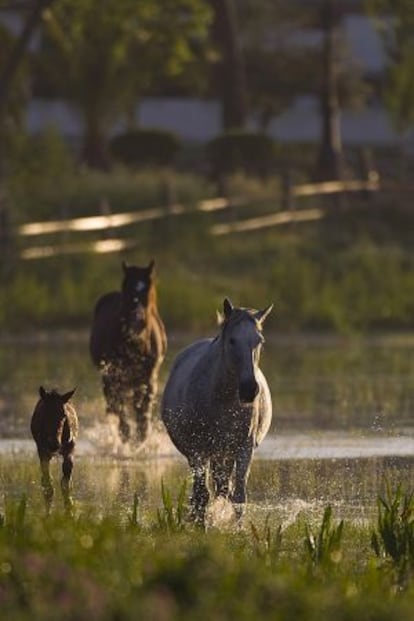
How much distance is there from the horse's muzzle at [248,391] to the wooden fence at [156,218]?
23802mm

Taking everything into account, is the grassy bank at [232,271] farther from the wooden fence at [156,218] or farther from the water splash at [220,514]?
the water splash at [220,514]

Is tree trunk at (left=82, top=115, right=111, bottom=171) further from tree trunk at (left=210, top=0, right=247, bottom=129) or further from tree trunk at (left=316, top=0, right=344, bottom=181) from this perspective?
tree trunk at (left=316, top=0, right=344, bottom=181)

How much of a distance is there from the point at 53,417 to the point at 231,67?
4495cm

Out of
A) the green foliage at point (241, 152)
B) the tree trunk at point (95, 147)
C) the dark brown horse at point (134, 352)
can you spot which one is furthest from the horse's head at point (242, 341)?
the tree trunk at point (95, 147)

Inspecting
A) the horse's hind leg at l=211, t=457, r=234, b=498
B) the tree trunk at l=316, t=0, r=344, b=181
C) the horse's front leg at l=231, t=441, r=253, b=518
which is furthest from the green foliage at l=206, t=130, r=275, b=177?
the horse's front leg at l=231, t=441, r=253, b=518

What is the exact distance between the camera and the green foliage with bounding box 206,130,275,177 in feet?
181

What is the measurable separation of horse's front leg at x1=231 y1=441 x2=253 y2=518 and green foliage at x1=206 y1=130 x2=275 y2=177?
4108 centimetres

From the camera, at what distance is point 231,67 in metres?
59.1

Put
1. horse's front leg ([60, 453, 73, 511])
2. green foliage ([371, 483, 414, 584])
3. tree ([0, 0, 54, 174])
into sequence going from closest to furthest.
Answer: green foliage ([371, 483, 414, 584])
horse's front leg ([60, 453, 73, 511])
tree ([0, 0, 54, 174])

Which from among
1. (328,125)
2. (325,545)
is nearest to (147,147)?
(328,125)

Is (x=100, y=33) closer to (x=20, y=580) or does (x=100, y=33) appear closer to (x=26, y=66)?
(x=26, y=66)

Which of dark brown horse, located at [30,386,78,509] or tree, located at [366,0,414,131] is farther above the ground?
→ tree, located at [366,0,414,131]

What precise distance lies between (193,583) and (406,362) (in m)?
19.8

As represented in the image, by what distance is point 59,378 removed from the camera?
81.9 feet
